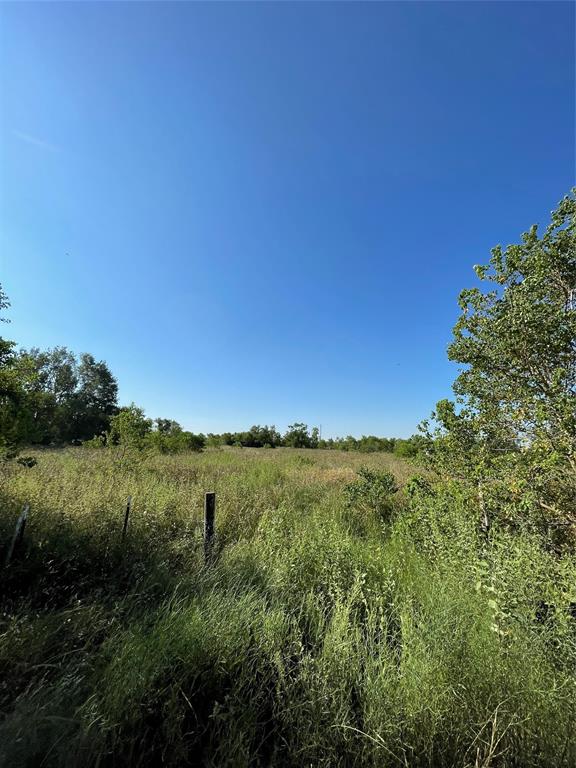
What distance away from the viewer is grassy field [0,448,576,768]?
167 centimetres

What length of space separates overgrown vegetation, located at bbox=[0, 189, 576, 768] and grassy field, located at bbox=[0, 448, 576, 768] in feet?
0.05

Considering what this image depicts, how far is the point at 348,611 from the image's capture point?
261 cm

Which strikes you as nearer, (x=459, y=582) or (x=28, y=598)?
(x=28, y=598)

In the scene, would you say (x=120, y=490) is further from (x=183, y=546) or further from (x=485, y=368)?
(x=485, y=368)

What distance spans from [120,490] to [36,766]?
483cm

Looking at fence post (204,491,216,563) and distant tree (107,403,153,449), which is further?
distant tree (107,403,153,449)

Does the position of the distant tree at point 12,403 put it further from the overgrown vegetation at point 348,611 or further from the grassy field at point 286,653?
the grassy field at point 286,653

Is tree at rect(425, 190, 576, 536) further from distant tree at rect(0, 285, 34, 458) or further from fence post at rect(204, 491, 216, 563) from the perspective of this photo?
distant tree at rect(0, 285, 34, 458)

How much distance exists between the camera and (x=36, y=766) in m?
1.45

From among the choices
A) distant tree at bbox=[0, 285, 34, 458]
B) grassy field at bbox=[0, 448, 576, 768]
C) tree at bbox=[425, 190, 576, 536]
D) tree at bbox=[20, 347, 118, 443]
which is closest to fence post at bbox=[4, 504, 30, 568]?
grassy field at bbox=[0, 448, 576, 768]

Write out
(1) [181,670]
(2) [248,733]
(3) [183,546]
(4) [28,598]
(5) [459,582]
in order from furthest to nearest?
(3) [183,546]
(5) [459,582]
(4) [28,598]
(1) [181,670]
(2) [248,733]

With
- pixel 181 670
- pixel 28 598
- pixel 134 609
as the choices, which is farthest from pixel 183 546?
pixel 181 670

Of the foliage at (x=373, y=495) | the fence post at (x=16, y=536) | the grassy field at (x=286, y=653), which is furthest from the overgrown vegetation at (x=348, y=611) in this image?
the foliage at (x=373, y=495)

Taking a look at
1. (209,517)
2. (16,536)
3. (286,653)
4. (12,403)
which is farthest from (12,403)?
(286,653)
